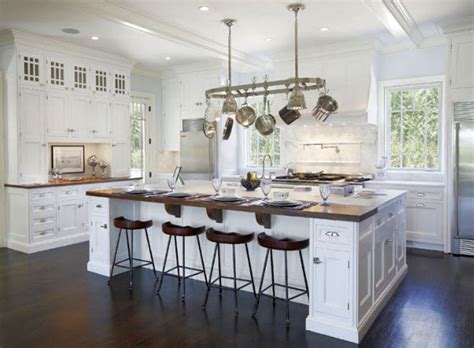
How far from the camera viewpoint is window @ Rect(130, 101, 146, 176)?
25.0 feet

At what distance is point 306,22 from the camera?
500 cm

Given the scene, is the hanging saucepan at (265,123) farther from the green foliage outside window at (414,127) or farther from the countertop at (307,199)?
the green foliage outside window at (414,127)

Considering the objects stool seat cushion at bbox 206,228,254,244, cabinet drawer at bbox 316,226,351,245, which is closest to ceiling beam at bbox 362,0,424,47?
cabinet drawer at bbox 316,226,351,245

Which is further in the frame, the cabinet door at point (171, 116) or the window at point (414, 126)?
the cabinet door at point (171, 116)

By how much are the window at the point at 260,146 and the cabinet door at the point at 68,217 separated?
10.4 ft

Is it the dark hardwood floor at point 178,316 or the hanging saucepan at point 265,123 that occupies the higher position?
the hanging saucepan at point 265,123

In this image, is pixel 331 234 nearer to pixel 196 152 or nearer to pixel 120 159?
pixel 196 152

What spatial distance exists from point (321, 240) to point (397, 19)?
10.1 feet

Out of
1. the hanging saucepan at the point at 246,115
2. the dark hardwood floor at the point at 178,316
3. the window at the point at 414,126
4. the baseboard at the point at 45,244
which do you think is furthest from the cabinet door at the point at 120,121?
the window at the point at 414,126

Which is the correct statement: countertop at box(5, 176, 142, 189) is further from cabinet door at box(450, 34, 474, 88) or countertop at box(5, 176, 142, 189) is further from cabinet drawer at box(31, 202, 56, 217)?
cabinet door at box(450, 34, 474, 88)

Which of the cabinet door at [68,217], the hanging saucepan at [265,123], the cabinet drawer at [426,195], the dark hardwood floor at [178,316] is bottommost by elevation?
the dark hardwood floor at [178,316]

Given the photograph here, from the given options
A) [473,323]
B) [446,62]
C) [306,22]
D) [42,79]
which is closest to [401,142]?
[446,62]

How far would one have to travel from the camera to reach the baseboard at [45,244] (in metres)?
5.41

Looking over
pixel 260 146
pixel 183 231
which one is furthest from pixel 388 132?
pixel 183 231
